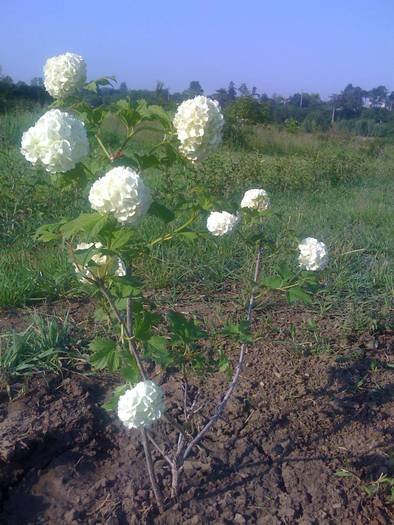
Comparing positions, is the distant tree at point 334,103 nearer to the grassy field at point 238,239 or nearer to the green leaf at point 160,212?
the grassy field at point 238,239

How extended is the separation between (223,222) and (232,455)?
103cm

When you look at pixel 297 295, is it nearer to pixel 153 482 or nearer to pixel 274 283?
pixel 274 283

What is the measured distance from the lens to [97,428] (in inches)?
104

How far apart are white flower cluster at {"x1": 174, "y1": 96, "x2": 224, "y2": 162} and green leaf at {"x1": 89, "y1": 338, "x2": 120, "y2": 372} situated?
0.73 metres

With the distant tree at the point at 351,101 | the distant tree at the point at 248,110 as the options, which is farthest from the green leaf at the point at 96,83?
the distant tree at the point at 351,101

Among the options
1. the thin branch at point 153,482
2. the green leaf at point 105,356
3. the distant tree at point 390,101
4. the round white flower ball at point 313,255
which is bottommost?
the distant tree at point 390,101

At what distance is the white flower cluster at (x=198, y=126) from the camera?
1.68 m

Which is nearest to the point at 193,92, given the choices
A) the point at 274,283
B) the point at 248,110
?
the point at 274,283

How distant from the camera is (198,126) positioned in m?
1.69

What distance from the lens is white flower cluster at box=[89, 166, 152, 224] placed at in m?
1.52

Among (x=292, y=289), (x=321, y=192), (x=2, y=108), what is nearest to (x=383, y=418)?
(x=292, y=289)

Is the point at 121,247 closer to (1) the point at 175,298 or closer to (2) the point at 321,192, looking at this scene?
(1) the point at 175,298

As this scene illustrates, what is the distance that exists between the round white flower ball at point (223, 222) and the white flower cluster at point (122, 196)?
2.66 feet

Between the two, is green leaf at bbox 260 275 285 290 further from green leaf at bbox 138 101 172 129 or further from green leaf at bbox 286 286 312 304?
green leaf at bbox 138 101 172 129
